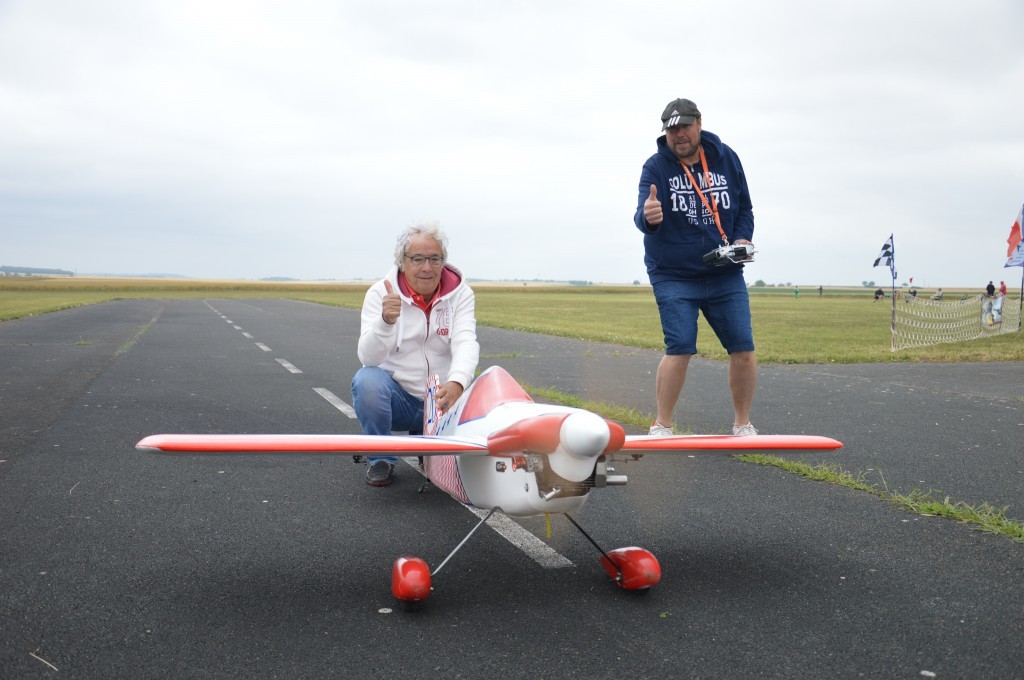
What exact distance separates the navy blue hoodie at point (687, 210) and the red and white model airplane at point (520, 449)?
8.00ft

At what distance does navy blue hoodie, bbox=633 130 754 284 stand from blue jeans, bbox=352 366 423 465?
2.14 meters

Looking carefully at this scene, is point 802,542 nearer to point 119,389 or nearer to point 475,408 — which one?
point 475,408

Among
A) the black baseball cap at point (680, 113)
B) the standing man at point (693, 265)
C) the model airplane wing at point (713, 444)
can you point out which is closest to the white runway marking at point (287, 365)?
the standing man at point (693, 265)

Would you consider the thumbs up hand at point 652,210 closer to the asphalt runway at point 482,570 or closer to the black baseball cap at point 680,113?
the black baseball cap at point 680,113

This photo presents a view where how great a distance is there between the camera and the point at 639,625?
110 inches

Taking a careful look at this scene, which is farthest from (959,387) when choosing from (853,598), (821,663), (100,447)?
(100,447)

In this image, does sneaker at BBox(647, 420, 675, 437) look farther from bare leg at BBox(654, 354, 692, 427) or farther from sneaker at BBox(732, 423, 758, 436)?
sneaker at BBox(732, 423, 758, 436)

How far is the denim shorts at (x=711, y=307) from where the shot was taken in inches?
216

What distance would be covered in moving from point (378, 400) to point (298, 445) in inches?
67.8

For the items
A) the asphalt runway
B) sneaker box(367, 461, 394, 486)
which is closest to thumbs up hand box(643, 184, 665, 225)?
the asphalt runway

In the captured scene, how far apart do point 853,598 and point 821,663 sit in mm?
645

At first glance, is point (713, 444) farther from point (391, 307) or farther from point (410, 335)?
point (410, 335)

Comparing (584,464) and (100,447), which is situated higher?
(584,464)

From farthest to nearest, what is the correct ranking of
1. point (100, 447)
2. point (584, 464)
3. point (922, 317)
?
point (922, 317), point (100, 447), point (584, 464)
